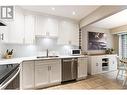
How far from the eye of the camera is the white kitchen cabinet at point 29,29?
3185mm

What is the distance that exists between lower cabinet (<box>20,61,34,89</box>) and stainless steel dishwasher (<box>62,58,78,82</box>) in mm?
991

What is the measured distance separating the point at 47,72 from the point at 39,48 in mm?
955

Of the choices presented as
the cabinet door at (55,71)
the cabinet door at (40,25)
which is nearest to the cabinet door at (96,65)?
the cabinet door at (55,71)

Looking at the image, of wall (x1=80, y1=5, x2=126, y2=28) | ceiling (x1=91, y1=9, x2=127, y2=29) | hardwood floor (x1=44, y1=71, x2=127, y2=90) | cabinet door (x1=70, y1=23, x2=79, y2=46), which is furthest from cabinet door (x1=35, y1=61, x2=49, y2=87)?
ceiling (x1=91, y1=9, x2=127, y2=29)

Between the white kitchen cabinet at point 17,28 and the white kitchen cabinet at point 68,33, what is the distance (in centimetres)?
125

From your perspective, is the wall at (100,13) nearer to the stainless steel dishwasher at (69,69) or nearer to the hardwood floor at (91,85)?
the stainless steel dishwasher at (69,69)

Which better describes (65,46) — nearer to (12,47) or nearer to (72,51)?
(72,51)

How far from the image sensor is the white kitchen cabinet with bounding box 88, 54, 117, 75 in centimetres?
457

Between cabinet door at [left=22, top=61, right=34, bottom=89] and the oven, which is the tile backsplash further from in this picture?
the oven

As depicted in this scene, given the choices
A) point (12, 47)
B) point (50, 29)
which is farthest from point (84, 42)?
point (12, 47)

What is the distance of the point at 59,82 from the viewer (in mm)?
3391

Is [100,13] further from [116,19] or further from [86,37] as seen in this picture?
[86,37]

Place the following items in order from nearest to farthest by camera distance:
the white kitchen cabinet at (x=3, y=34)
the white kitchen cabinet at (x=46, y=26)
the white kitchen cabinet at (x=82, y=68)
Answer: the white kitchen cabinet at (x=3, y=34)
the white kitchen cabinet at (x=46, y=26)
the white kitchen cabinet at (x=82, y=68)
